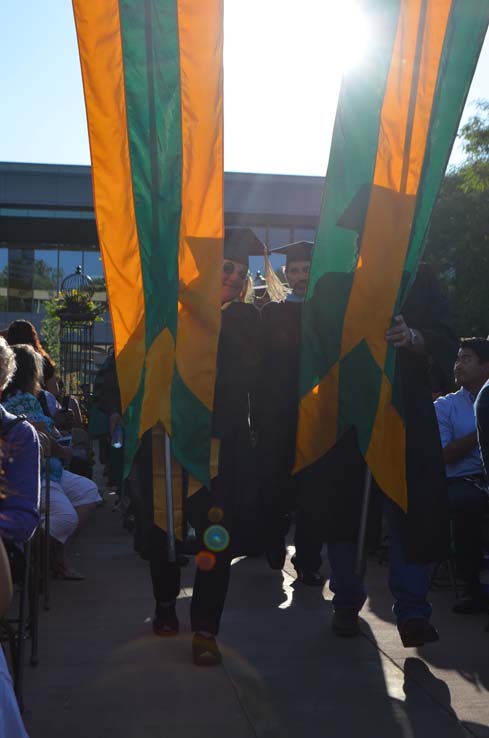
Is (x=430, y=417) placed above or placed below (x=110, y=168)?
below

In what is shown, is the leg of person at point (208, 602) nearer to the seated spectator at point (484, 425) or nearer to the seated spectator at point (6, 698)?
the seated spectator at point (484, 425)

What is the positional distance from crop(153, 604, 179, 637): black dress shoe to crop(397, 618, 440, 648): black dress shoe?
1.20 meters

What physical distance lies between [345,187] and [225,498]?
1.59m

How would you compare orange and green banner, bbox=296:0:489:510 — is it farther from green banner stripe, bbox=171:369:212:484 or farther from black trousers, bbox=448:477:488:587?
black trousers, bbox=448:477:488:587

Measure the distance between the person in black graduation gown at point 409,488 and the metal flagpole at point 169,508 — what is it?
29.9 inches

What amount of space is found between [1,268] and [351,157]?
32.0 m

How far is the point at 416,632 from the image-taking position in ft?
16.5

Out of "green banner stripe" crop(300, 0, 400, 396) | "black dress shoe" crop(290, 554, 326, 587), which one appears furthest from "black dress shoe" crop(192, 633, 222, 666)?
"black dress shoe" crop(290, 554, 326, 587)

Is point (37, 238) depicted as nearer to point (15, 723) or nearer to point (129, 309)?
point (129, 309)

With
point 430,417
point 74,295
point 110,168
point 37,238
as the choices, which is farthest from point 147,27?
point 37,238

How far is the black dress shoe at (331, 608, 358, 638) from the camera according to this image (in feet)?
18.2

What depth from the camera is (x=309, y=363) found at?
17.6ft

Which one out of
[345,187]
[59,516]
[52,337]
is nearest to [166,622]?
[59,516]

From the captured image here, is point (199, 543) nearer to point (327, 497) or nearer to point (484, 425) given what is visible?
point (327, 497)
